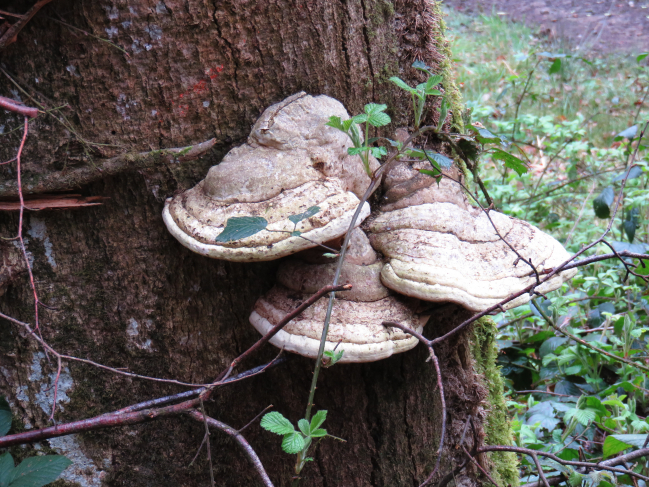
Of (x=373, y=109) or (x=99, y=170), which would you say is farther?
(x=99, y=170)

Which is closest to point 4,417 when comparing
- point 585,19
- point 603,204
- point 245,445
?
point 245,445

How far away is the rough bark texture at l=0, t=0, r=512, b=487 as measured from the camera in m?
1.78

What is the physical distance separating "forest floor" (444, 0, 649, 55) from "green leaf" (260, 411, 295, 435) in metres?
12.2

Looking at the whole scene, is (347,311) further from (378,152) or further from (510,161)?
(510,161)

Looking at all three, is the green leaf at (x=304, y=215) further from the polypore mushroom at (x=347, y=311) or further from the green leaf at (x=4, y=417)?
the green leaf at (x=4, y=417)

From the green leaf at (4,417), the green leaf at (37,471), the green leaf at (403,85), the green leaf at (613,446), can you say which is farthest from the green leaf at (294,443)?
the green leaf at (613,446)

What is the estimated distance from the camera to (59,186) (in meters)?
1.83

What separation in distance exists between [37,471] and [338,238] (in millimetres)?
1274

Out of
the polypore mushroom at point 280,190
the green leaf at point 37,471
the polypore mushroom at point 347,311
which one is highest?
the polypore mushroom at point 280,190

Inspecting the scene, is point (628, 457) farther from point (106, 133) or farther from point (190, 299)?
point (106, 133)

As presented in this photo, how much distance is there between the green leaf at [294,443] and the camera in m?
1.38

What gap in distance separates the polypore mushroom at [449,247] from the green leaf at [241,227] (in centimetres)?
50

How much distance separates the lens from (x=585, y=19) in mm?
14406

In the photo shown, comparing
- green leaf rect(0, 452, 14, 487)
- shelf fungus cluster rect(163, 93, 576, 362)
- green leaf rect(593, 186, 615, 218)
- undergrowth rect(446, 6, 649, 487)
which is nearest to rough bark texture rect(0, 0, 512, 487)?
shelf fungus cluster rect(163, 93, 576, 362)
